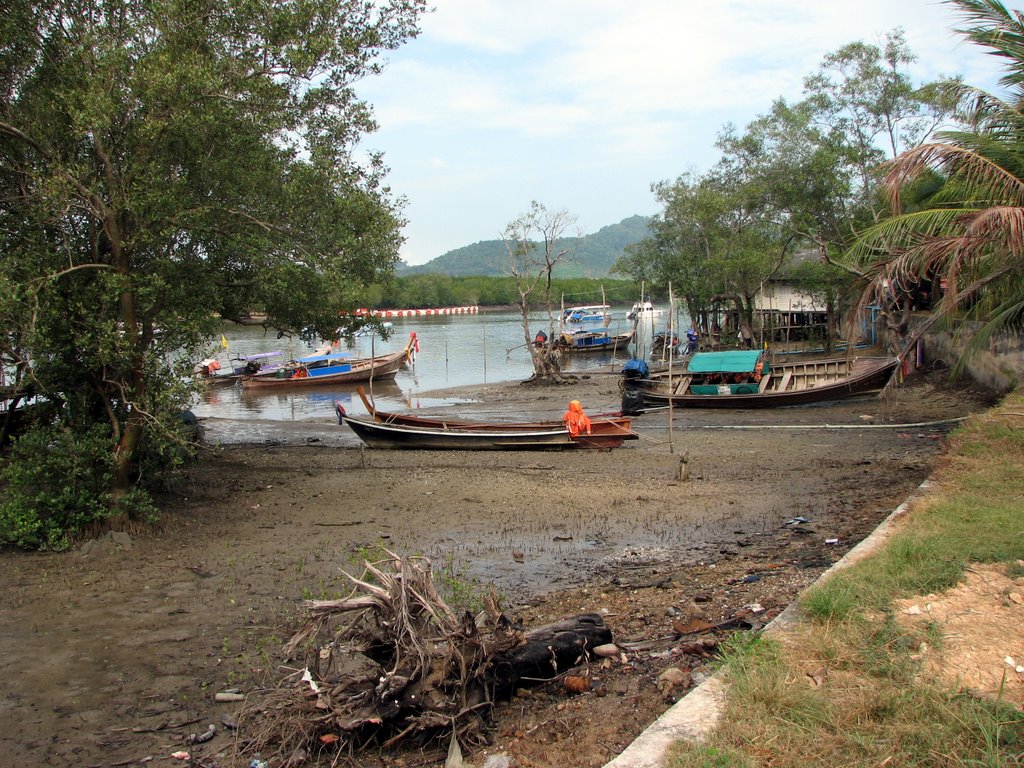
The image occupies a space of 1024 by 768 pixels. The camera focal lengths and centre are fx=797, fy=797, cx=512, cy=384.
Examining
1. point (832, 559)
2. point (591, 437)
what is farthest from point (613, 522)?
point (591, 437)

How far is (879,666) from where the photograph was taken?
4.50m

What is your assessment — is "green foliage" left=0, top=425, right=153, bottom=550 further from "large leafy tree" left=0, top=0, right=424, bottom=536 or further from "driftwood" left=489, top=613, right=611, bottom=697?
"driftwood" left=489, top=613, right=611, bottom=697

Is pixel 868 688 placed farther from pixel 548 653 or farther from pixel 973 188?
pixel 973 188

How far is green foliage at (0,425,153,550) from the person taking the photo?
9289mm

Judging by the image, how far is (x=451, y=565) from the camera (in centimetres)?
892

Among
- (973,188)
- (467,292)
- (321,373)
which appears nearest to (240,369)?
(321,373)

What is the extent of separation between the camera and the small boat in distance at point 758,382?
2155 cm

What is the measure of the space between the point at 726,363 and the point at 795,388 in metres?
2.08

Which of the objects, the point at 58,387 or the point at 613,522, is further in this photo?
the point at 613,522

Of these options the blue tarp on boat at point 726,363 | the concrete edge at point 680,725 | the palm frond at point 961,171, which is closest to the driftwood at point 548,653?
the concrete edge at point 680,725

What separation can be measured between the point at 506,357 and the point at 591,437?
2842 centimetres

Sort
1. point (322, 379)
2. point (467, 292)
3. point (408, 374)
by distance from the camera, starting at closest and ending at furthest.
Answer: point (322, 379), point (408, 374), point (467, 292)

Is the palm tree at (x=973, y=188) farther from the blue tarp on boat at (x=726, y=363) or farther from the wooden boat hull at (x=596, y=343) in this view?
the wooden boat hull at (x=596, y=343)

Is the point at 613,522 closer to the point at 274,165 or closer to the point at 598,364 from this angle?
the point at 274,165
